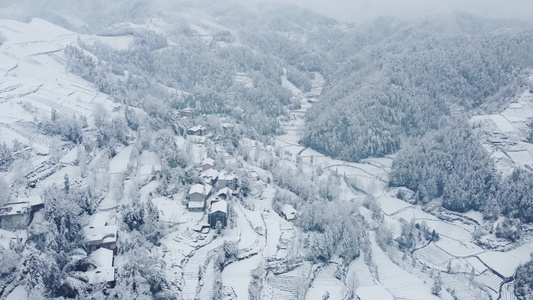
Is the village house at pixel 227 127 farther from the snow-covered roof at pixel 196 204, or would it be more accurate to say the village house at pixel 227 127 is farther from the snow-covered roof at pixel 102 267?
the snow-covered roof at pixel 102 267

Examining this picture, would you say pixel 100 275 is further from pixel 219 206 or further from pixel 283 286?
pixel 283 286

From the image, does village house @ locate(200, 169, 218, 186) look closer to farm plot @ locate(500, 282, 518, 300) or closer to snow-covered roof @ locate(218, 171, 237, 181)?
snow-covered roof @ locate(218, 171, 237, 181)

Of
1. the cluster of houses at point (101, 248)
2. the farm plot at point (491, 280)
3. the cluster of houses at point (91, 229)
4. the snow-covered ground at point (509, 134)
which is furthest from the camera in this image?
the snow-covered ground at point (509, 134)

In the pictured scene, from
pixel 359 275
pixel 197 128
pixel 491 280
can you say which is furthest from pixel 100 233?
pixel 491 280

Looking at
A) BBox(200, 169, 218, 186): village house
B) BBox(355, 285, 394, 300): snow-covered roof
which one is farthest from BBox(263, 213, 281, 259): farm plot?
BBox(355, 285, 394, 300): snow-covered roof

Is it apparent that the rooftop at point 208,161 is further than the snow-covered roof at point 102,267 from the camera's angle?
Yes

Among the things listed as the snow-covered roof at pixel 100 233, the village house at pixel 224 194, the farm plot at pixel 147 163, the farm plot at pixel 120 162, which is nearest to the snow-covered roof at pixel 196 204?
the village house at pixel 224 194

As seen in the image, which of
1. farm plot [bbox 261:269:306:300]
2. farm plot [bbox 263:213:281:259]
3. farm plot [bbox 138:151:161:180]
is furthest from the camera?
farm plot [bbox 138:151:161:180]

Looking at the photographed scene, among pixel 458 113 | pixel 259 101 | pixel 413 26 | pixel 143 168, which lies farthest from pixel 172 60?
Answer: pixel 413 26

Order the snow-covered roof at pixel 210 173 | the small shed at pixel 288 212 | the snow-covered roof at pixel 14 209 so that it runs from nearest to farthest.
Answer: the snow-covered roof at pixel 14 209, the small shed at pixel 288 212, the snow-covered roof at pixel 210 173
